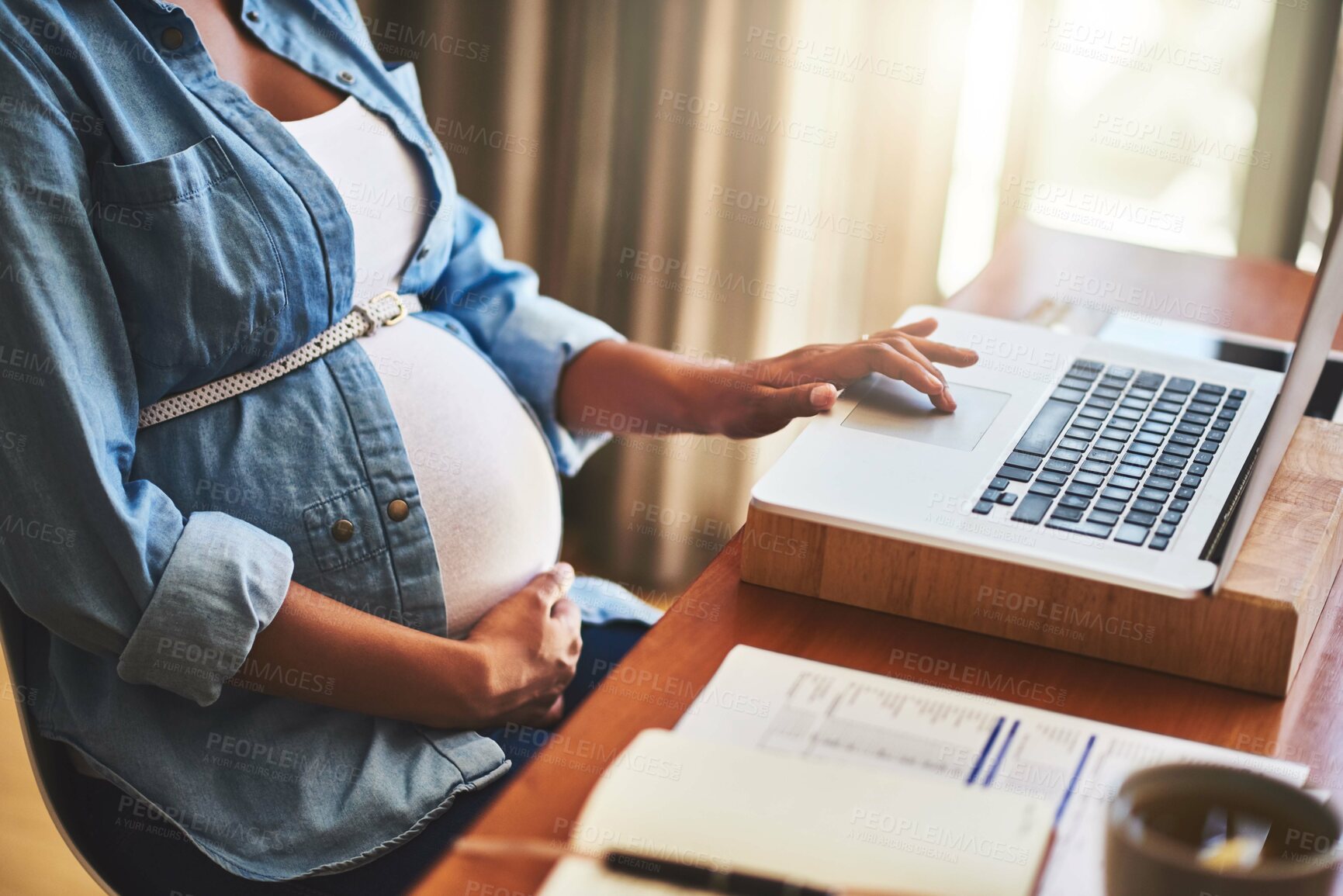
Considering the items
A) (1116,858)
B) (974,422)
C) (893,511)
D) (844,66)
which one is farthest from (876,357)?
(844,66)

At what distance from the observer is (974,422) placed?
882mm

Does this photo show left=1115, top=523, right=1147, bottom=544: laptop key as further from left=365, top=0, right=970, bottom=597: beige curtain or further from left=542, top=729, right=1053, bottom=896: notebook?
left=365, top=0, right=970, bottom=597: beige curtain

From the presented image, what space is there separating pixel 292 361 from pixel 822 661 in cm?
50

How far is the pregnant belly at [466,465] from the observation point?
3.33 feet

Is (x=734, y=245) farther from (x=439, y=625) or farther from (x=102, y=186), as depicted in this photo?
(x=102, y=186)

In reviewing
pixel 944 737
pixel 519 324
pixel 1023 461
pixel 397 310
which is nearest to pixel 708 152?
pixel 519 324

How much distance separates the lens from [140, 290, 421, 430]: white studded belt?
0.92 meters

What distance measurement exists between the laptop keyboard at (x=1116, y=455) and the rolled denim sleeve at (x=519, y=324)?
0.50m

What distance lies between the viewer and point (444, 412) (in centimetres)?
104

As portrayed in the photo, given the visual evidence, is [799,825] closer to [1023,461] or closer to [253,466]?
[1023,461]

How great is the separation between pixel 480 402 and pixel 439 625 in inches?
8.0

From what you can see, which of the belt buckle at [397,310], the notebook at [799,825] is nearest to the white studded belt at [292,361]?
the belt buckle at [397,310]

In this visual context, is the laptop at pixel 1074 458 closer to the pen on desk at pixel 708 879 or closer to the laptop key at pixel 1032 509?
the laptop key at pixel 1032 509

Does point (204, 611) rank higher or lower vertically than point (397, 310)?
lower
